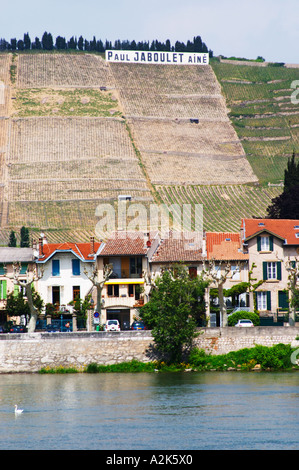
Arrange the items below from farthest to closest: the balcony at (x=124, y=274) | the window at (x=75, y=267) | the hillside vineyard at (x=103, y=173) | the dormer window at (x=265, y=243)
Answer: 1. the hillside vineyard at (x=103, y=173)
2. the window at (x=75, y=267)
3. the balcony at (x=124, y=274)
4. the dormer window at (x=265, y=243)

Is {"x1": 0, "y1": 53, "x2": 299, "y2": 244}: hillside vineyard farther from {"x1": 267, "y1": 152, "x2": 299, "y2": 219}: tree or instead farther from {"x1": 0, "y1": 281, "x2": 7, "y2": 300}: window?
{"x1": 0, "y1": 281, "x2": 7, "y2": 300}: window

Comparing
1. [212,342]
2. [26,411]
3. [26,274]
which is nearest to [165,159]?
[26,274]

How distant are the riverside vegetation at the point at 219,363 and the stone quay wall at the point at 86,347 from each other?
400 mm

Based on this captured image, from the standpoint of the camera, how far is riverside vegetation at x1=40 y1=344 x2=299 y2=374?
57500 millimetres

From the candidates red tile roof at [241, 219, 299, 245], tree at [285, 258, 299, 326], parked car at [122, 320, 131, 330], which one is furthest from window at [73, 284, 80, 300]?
tree at [285, 258, 299, 326]

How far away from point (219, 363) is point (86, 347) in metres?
8.72

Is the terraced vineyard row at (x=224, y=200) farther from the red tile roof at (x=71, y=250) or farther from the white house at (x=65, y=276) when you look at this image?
the white house at (x=65, y=276)

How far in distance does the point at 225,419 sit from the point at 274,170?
143123mm

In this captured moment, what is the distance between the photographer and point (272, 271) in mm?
70562

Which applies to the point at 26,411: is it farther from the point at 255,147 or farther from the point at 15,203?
the point at 255,147

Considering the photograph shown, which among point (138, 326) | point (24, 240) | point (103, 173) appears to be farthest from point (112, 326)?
point (103, 173)

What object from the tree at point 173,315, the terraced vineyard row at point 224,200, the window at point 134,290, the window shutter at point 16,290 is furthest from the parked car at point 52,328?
the terraced vineyard row at point 224,200

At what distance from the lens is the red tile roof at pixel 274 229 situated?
2804 inches

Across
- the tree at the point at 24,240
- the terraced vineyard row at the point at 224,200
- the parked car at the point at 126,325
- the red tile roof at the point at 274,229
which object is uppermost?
the terraced vineyard row at the point at 224,200
